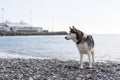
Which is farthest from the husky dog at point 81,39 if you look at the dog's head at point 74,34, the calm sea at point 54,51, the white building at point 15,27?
the white building at point 15,27

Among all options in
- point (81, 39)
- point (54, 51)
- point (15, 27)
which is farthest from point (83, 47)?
point (15, 27)

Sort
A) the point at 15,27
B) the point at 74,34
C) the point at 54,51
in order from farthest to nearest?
1. the point at 15,27
2. the point at 54,51
3. the point at 74,34

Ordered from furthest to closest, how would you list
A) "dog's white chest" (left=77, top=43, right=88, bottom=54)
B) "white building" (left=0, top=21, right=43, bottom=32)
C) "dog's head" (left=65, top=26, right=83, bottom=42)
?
"white building" (left=0, top=21, right=43, bottom=32) → "dog's white chest" (left=77, top=43, right=88, bottom=54) → "dog's head" (left=65, top=26, right=83, bottom=42)

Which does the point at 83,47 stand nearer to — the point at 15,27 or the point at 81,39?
the point at 81,39

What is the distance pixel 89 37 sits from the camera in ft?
43.0

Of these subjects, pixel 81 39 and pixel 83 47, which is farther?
pixel 83 47

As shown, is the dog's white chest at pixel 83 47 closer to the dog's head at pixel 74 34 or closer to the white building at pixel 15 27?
the dog's head at pixel 74 34

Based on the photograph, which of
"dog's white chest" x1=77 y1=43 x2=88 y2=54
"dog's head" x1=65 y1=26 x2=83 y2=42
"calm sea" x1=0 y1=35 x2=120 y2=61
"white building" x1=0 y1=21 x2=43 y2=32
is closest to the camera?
"dog's head" x1=65 y1=26 x2=83 y2=42

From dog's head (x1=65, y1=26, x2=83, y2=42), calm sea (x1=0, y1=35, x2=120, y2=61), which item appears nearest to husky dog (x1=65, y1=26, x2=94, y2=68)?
dog's head (x1=65, y1=26, x2=83, y2=42)

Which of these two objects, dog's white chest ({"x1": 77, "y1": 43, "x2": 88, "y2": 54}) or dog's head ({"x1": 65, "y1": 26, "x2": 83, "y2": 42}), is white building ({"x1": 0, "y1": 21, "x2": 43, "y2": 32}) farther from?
dog's head ({"x1": 65, "y1": 26, "x2": 83, "y2": 42})

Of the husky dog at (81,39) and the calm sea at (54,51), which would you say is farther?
the calm sea at (54,51)

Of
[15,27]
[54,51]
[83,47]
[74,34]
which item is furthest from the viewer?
[15,27]

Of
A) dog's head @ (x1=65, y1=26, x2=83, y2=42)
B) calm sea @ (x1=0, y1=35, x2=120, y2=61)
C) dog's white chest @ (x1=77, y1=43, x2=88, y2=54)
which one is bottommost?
calm sea @ (x1=0, y1=35, x2=120, y2=61)

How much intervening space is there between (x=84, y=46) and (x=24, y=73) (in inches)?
118
